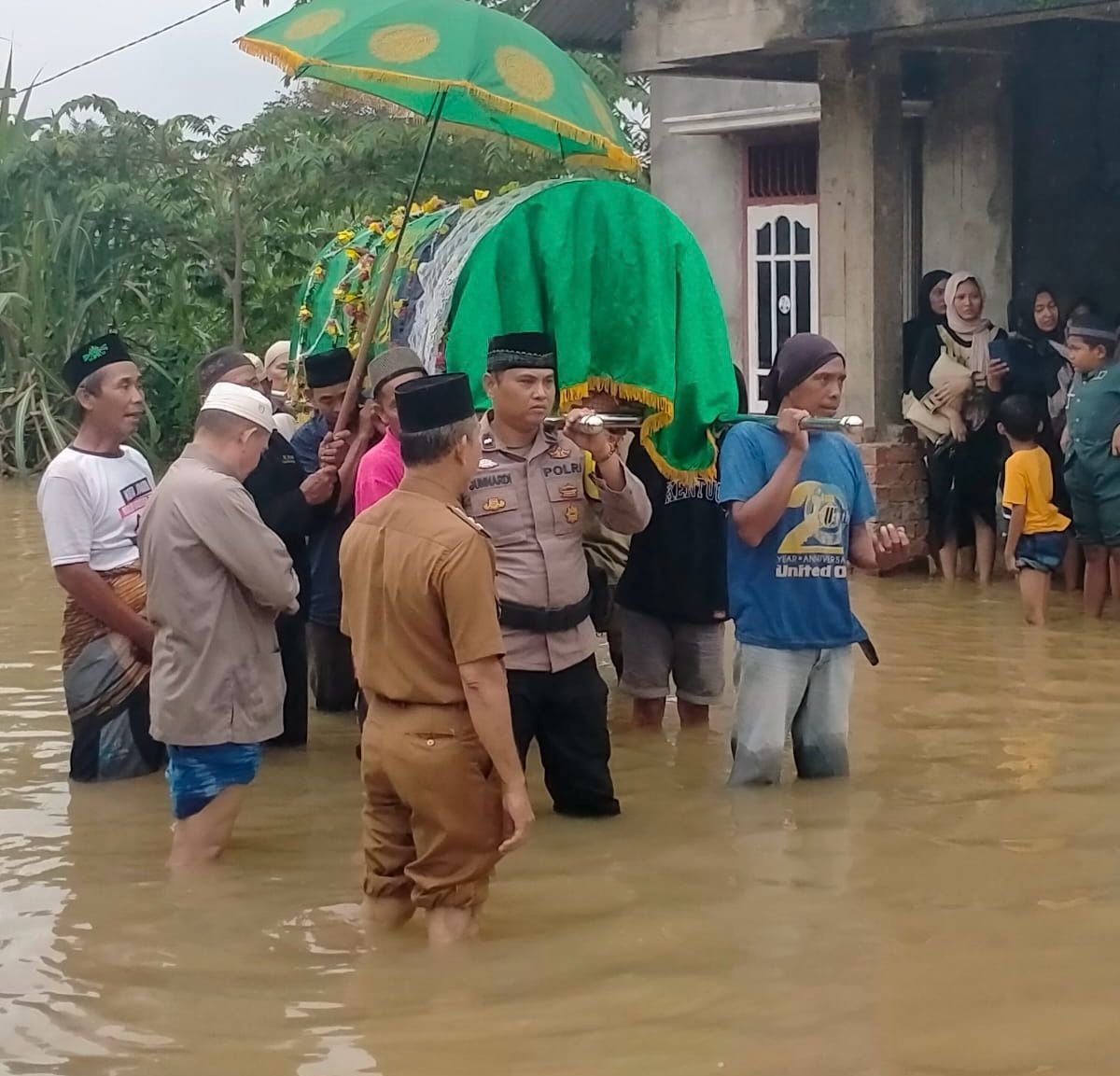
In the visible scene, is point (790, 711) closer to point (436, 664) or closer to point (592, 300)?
point (592, 300)

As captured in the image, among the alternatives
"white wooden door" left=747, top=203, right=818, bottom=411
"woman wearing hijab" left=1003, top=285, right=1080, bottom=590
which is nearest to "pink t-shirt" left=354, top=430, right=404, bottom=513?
"woman wearing hijab" left=1003, top=285, right=1080, bottom=590

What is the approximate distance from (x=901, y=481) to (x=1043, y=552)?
1.90 metres

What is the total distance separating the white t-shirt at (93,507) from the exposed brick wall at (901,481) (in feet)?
20.0

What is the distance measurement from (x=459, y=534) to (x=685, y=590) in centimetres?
294

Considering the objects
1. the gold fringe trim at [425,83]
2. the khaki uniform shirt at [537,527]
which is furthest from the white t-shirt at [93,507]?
the gold fringe trim at [425,83]

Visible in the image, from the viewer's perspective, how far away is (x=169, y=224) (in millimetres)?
20719

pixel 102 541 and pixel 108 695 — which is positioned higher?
pixel 102 541

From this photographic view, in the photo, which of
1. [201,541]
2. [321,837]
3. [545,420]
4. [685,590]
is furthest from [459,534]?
[685,590]

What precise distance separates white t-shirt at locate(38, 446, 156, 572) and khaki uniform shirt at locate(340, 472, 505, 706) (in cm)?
202

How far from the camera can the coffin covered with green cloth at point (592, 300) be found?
7.09 metres

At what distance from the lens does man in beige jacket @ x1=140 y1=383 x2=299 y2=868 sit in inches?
223

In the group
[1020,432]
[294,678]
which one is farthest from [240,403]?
[1020,432]

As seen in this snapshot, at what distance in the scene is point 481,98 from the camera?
677 cm

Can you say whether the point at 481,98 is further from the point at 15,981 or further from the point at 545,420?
the point at 15,981
